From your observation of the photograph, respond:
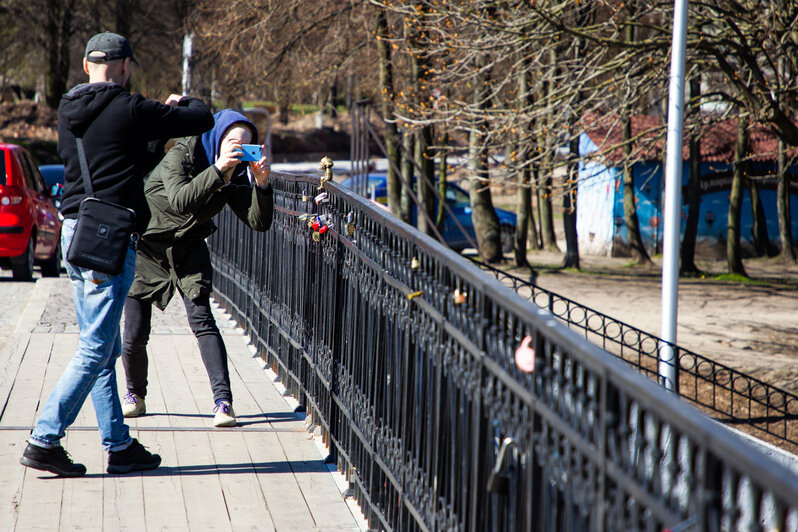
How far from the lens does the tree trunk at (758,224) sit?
27391 millimetres

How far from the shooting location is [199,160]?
4879 mm

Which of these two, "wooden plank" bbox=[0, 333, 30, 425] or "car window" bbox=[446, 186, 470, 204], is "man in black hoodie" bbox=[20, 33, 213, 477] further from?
"car window" bbox=[446, 186, 470, 204]

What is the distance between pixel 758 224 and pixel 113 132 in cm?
2656

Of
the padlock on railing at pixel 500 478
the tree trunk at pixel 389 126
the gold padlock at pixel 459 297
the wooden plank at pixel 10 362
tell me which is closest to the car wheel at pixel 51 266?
→ the wooden plank at pixel 10 362

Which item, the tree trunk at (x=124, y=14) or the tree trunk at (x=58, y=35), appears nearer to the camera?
the tree trunk at (x=124, y=14)

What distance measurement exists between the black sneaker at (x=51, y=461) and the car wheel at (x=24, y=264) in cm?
938

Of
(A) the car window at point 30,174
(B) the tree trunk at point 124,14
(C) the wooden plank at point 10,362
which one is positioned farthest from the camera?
(B) the tree trunk at point 124,14

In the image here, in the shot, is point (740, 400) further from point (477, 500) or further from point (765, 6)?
point (477, 500)

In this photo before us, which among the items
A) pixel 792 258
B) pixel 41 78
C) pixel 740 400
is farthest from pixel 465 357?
pixel 41 78

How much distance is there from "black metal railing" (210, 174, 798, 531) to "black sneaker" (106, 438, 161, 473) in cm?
86

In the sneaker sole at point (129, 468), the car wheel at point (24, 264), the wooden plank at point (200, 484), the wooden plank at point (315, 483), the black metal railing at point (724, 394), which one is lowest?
the black metal railing at point (724, 394)

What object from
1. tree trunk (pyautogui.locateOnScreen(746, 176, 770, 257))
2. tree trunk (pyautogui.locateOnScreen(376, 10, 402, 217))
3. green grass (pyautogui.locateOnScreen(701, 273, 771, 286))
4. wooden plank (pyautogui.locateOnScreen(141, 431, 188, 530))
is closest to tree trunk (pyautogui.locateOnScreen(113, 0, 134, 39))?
tree trunk (pyautogui.locateOnScreen(376, 10, 402, 217))

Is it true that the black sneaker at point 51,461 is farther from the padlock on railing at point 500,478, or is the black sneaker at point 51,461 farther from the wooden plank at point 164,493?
the padlock on railing at point 500,478

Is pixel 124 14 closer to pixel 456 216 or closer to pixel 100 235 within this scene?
pixel 456 216
